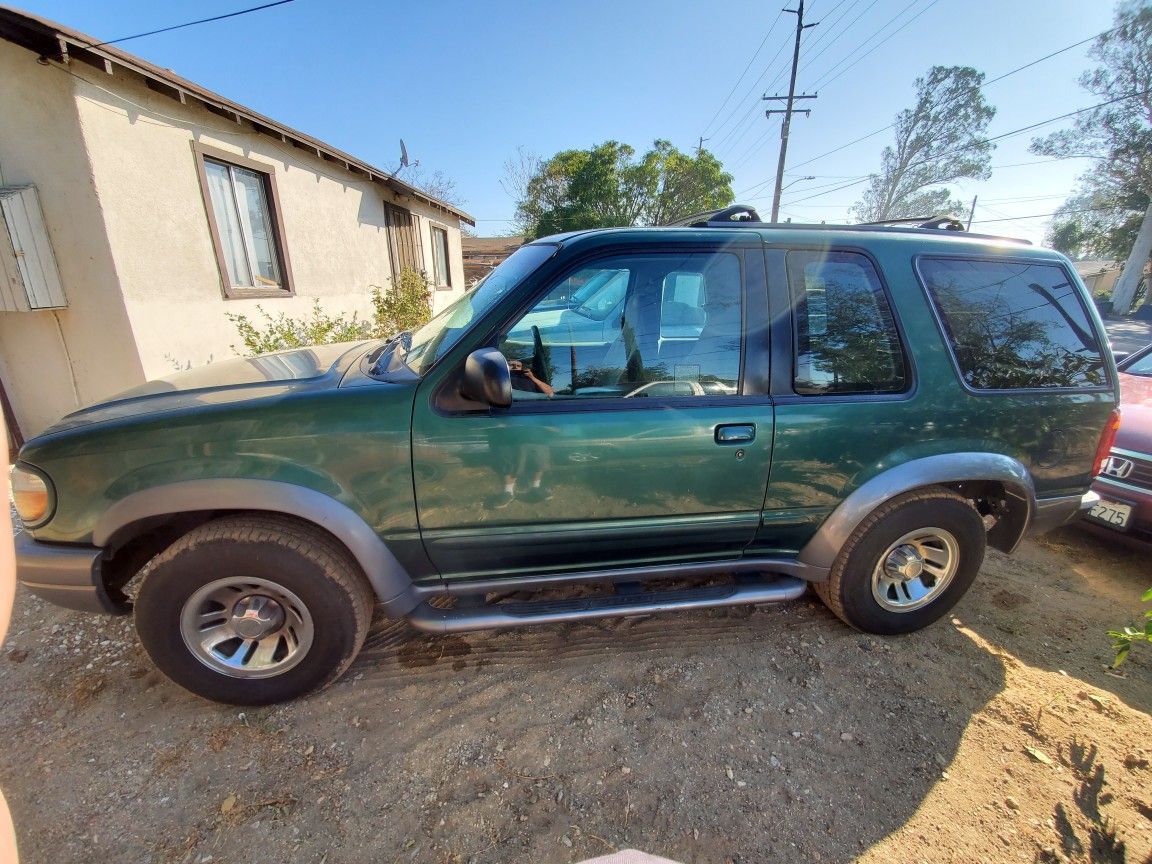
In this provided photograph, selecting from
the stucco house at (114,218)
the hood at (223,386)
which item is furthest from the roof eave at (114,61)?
the hood at (223,386)

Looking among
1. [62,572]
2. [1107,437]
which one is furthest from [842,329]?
[62,572]

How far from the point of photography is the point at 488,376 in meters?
1.77

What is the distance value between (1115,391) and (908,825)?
7.45ft

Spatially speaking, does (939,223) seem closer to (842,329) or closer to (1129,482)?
(842,329)

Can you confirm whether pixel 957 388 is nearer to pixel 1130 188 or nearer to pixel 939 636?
pixel 939 636

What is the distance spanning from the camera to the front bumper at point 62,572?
1.89 meters

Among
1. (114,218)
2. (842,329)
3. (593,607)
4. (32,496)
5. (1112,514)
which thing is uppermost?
(114,218)

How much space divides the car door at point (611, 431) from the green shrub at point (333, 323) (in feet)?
7.96

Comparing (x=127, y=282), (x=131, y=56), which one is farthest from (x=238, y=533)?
(x=131, y=56)

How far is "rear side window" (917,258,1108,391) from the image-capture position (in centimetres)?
229

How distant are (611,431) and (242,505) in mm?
1423

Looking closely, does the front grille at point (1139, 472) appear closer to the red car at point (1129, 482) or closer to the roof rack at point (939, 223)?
the red car at point (1129, 482)

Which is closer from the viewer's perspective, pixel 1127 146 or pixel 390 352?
pixel 390 352

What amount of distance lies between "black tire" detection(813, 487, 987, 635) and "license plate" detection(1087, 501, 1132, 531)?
1433 millimetres
